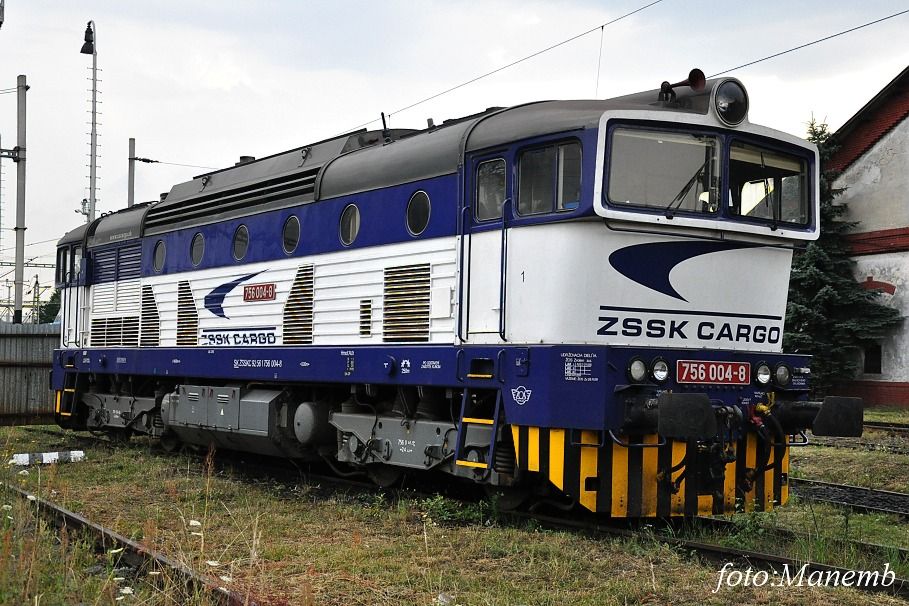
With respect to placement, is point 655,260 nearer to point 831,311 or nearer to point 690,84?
point 690,84

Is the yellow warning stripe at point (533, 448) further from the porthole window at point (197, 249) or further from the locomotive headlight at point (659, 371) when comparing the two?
the porthole window at point (197, 249)

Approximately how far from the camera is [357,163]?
37.8 feet

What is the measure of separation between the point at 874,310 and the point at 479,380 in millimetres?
22067

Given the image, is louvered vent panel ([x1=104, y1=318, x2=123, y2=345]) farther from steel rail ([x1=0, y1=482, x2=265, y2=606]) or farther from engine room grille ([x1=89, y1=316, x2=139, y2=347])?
steel rail ([x1=0, y1=482, x2=265, y2=606])

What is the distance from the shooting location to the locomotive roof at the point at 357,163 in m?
9.07

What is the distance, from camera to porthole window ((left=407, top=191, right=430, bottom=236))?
10.2 m

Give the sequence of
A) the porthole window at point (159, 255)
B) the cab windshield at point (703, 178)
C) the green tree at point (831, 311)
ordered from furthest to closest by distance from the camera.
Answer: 1. the green tree at point (831, 311)
2. the porthole window at point (159, 255)
3. the cab windshield at point (703, 178)

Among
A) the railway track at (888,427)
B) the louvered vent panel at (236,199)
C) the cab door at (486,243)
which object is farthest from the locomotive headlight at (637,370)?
the railway track at (888,427)

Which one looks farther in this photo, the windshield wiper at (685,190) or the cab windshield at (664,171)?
the windshield wiper at (685,190)

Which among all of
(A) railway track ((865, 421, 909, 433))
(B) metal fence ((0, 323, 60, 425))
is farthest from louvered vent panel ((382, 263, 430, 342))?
(A) railway track ((865, 421, 909, 433))

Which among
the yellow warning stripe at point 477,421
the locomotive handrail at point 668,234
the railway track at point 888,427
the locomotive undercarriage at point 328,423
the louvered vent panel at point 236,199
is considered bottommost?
the railway track at point 888,427

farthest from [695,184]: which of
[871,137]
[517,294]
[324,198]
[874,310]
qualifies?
[871,137]

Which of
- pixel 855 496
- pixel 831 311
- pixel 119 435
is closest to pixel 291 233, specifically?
Answer: pixel 855 496

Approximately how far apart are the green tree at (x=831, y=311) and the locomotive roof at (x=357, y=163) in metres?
18.5
